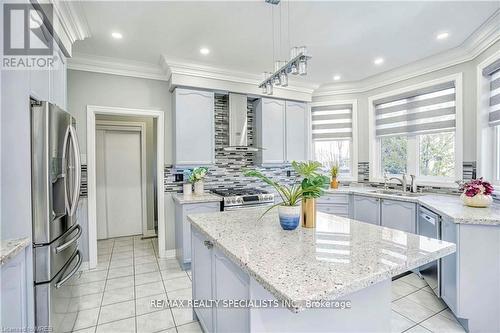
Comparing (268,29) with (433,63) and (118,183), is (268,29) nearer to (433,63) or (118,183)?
(433,63)

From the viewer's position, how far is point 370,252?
123cm

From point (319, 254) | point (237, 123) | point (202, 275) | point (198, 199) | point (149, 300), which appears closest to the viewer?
point (319, 254)

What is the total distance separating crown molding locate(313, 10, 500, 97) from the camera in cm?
258

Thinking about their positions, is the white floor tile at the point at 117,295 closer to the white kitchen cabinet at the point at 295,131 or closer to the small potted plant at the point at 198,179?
the small potted plant at the point at 198,179

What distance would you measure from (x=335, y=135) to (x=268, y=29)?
8.25ft

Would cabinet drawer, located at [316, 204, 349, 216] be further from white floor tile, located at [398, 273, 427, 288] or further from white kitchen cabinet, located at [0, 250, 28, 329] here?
white kitchen cabinet, located at [0, 250, 28, 329]

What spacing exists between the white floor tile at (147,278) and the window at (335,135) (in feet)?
10.5

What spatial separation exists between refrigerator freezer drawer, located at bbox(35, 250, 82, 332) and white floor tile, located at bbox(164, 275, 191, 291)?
0.89 metres

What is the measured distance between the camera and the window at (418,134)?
3.32m

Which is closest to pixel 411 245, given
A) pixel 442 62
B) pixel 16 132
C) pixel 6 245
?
pixel 6 245

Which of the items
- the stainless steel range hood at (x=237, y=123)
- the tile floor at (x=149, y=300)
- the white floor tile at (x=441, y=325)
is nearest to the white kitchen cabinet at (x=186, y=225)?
the tile floor at (x=149, y=300)

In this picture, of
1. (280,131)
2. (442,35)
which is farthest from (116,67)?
(442,35)

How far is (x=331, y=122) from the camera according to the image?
462cm

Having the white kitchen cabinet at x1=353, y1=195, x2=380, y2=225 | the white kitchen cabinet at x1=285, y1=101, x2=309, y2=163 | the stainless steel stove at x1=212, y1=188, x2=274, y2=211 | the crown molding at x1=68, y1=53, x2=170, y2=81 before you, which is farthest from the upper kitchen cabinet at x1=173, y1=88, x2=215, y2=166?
the white kitchen cabinet at x1=353, y1=195, x2=380, y2=225
